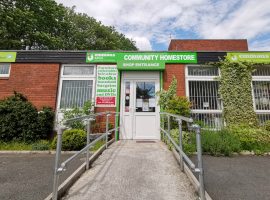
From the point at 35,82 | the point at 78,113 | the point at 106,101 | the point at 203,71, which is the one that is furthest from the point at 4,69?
the point at 203,71

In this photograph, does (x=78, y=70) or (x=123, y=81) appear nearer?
(x=123, y=81)

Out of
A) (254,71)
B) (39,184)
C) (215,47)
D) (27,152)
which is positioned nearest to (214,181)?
(39,184)

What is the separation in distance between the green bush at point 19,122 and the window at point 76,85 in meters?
1.11

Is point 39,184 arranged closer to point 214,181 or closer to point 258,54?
point 214,181

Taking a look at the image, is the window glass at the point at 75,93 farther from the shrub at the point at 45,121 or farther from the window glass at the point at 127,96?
the window glass at the point at 127,96

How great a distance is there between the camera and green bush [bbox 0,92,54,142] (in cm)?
616

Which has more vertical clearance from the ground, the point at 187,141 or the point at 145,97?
the point at 145,97

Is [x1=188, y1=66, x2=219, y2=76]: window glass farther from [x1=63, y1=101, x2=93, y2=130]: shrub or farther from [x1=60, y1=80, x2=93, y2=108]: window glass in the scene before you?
[x1=63, y1=101, x2=93, y2=130]: shrub

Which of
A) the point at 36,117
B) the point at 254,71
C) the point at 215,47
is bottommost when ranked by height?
the point at 36,117

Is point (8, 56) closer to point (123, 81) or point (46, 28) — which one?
point (123, 81)

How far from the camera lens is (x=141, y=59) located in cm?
722

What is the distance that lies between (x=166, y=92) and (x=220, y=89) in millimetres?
2148

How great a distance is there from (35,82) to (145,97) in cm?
445

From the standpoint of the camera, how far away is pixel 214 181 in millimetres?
3281
